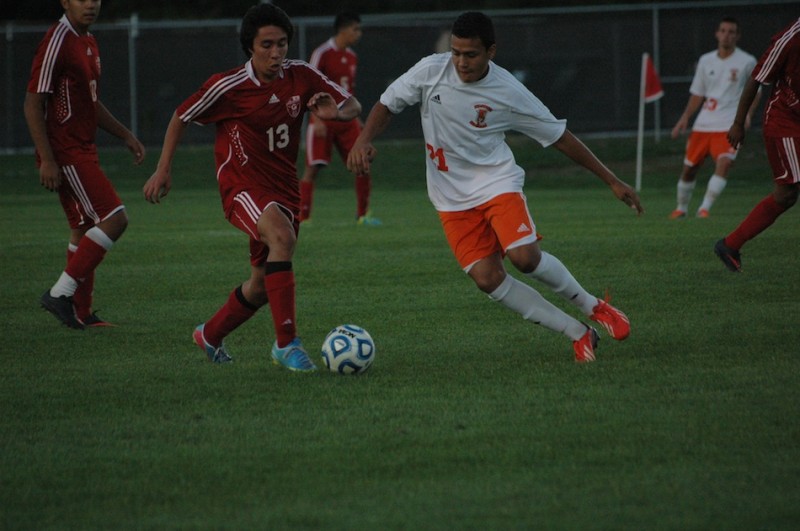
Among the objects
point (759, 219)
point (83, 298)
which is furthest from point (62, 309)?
point (759, 219)

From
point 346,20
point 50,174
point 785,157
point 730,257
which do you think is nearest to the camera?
point 50,174

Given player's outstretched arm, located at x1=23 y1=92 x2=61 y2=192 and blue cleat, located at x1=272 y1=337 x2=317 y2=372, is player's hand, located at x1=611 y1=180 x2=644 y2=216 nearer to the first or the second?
blue cleat, located at x1=272 y1=337 x2=317 y2=372

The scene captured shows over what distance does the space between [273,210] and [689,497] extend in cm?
308

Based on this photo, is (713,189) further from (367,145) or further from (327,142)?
(367,145)

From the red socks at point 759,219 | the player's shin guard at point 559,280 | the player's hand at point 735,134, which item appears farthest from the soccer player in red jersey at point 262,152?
the red socks at point 759,219

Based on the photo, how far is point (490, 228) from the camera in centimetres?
683

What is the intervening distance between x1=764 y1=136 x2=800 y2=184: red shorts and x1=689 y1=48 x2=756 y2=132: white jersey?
5793 mm

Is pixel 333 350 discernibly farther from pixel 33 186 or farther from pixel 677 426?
pixel 33 186

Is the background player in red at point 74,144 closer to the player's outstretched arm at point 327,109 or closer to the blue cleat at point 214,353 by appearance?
the blue cleat at point 214,353

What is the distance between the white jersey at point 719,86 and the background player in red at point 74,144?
342 inches

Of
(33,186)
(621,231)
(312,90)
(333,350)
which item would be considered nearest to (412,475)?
(333,350)

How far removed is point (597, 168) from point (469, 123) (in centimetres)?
69

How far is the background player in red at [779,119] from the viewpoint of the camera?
914 centimetres

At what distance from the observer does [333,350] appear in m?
6.47
